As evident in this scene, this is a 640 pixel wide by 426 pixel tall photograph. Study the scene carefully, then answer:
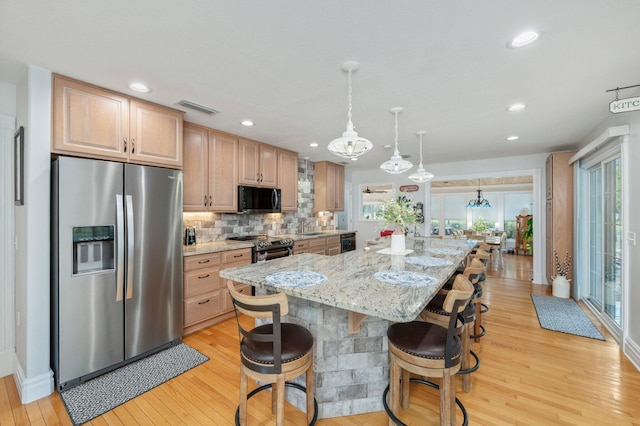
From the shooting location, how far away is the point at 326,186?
5.97 m

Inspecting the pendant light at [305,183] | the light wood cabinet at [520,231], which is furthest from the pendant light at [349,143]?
the light wood cabinet at [520,231]

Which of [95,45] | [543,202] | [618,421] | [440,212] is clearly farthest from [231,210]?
[440,212]

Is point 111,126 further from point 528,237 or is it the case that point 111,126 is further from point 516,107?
point 528,237

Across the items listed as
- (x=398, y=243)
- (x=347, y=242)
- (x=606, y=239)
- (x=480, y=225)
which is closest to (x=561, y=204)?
(x=606, y=239)

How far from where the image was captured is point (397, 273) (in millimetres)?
1984

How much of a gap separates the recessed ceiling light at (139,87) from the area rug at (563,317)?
4.84 m

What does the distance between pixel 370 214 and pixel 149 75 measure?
19.2ft

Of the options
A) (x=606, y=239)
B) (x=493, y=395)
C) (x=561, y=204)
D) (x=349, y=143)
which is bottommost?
(x=493, y=395)

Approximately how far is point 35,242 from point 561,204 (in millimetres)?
6391

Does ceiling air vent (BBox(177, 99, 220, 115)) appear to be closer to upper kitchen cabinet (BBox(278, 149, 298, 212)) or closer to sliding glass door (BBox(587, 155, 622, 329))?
upper kitchen cabinet (BBox(278, 149, 298, 212))

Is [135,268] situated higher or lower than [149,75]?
lower

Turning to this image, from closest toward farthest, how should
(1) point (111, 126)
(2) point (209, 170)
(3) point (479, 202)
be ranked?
(1) point (111, 126), (2) point (209, 170), (3) point (479, 202)

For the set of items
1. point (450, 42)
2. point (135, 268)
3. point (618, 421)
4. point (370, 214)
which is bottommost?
point (618, 421)

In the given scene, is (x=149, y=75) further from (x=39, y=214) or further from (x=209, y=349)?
(x=209, y=349)
